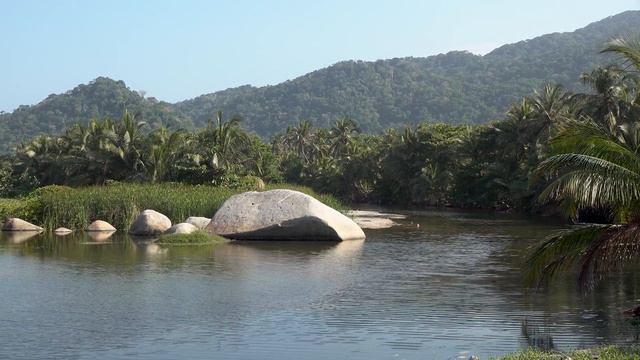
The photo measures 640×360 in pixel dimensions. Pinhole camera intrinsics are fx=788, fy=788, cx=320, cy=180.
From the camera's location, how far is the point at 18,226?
42438 mm

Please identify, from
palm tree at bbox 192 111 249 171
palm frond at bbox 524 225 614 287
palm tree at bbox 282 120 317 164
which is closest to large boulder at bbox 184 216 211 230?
palm tree at bbox 192 111 249 171

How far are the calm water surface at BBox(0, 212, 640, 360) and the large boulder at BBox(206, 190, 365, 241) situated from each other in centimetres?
308

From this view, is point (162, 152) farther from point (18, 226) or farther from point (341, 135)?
point (341, 135)

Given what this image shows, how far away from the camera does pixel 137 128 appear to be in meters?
57.0

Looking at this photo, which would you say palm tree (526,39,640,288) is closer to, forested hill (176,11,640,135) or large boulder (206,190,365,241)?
large boulder (206,190,365,241)

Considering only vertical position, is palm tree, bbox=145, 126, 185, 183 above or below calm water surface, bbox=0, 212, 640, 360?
above

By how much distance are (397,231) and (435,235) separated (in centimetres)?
291

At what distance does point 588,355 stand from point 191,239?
24.5 m

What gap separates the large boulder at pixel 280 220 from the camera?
35.7m

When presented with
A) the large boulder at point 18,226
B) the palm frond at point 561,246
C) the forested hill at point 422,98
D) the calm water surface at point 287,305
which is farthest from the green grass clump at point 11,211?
the forested hill at point 422,98

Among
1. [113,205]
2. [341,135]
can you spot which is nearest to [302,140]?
[341,135]

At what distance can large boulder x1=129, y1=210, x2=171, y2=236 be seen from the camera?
3838cm

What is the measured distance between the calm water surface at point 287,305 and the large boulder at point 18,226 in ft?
34.5

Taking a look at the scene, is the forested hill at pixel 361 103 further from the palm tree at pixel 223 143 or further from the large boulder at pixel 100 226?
the large boulder at pixel 100 226
